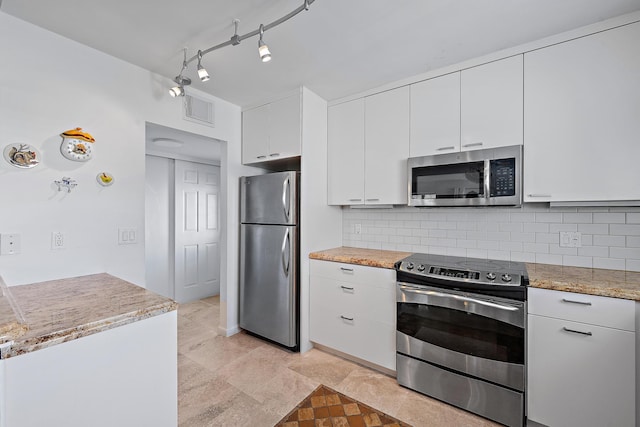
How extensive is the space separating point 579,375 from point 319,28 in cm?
249

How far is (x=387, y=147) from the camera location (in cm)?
254

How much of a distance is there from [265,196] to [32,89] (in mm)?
1703

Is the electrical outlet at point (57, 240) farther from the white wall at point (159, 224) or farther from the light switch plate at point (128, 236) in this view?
the white wall at point (159, 224)

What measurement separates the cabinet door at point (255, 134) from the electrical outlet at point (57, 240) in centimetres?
165

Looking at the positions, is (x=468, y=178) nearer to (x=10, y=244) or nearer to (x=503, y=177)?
(x=503, y=177)

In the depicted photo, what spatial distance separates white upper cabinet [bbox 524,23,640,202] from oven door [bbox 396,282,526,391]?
83cm

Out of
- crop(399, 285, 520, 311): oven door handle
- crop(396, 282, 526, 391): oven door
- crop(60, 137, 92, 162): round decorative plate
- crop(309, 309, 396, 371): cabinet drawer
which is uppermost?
crop(60, 137, 92, 162): round decorative plate

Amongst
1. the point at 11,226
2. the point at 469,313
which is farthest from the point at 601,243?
the point at 11,226

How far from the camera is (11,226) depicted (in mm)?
1677

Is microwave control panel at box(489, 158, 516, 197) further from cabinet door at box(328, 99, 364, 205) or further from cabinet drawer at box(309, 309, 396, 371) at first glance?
cabinet drawer at box(309, 309, 396, 371)

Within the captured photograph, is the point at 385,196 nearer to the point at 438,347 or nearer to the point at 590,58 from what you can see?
the point at 438,347

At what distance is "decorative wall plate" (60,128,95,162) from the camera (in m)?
1.85

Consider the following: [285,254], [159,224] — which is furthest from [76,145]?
[159,224]

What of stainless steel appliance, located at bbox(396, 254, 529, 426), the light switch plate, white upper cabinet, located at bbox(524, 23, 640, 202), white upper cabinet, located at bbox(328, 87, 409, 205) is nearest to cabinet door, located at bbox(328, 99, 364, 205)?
white upper cabinet, located at bbox(328, 87, 409, 205)
